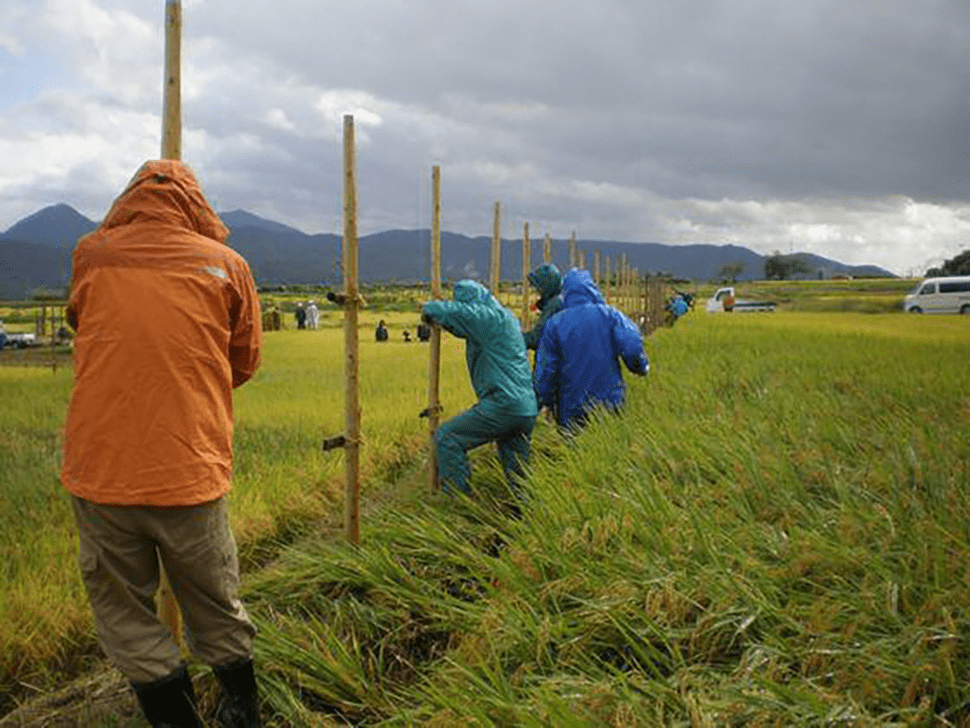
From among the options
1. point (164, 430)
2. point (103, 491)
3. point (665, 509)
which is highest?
point (164, 430)

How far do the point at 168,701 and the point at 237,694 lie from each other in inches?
7.8

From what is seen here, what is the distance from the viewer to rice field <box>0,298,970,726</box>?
1655mm

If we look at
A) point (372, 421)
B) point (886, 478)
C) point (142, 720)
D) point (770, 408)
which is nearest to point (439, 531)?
point (142, 720)

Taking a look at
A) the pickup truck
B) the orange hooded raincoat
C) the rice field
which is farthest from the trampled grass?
the pickup truck

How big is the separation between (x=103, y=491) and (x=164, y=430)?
0.24m

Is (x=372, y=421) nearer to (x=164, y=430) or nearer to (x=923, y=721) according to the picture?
(x=164, y=430)

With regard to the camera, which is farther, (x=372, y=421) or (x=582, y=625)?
(x=372, y=421)

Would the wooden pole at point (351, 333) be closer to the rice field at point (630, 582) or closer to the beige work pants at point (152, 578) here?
the rice field at point (630, 582)

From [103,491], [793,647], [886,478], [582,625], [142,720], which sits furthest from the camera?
[886,478]

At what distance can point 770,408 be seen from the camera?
4.57 metres

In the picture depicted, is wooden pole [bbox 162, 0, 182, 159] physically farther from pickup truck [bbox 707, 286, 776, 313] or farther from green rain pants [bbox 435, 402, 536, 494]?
pickup truck [bbox 707, 286, 776, 313]

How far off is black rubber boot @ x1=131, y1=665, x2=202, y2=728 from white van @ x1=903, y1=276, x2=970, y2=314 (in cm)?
3023

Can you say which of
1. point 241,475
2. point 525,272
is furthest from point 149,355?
point 525,272

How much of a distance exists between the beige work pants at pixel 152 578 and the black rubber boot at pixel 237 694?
1.3 inches
